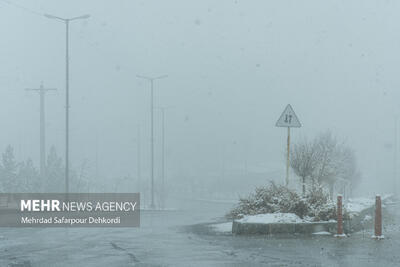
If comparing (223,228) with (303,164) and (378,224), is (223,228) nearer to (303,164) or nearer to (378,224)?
(378,224)

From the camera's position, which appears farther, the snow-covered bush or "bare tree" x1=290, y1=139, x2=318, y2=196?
"bare tree" x1=290, y1=139, x2=318, y2=196

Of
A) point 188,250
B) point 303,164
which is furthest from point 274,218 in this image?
point 303,164

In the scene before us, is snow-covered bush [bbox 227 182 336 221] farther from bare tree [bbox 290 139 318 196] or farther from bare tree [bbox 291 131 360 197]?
bare tree [bbox 290 139 318 196]

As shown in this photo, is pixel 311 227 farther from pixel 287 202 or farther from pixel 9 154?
pixel 9 154

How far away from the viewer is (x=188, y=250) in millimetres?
10695

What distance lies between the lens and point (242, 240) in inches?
488

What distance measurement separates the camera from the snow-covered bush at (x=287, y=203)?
14.4m

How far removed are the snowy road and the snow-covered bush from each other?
1241 mm

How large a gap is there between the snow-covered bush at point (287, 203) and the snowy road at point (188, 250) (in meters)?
1.24

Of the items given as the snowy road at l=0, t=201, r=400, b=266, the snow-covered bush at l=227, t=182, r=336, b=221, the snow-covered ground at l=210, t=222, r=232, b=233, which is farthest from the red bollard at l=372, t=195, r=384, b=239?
the snow-covered ground at l=210, t=222, r=232, b=233

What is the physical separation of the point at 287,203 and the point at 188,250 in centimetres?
490

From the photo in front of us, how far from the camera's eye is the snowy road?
932cm

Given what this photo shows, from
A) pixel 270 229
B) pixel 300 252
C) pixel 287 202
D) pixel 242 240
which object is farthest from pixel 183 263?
pixel 287 202

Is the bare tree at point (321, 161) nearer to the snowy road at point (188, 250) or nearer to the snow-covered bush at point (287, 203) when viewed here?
the snow-covered bush at point (287, 203)
